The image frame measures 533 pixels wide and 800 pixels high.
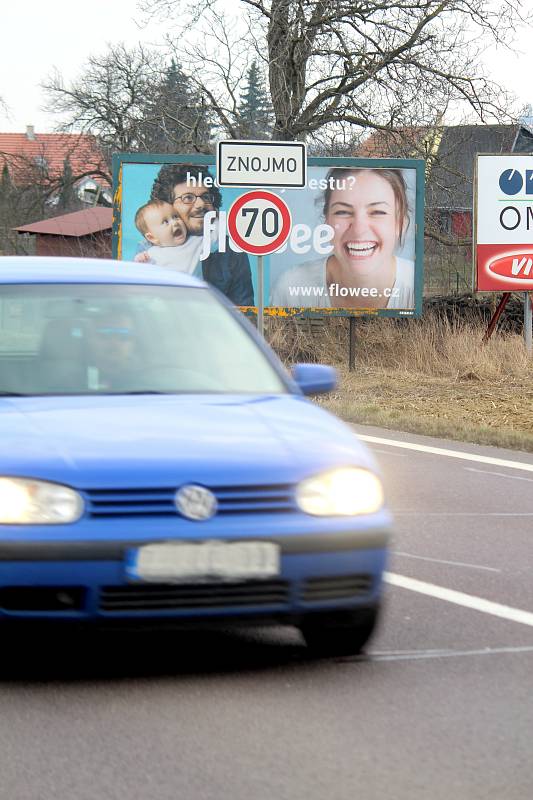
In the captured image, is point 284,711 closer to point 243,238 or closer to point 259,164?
point 243,238

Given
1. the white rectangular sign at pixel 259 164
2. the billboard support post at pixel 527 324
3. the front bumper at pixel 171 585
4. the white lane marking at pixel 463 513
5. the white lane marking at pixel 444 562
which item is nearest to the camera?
the front bumper at pixel 171 585

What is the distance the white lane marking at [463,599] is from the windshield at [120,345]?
1.13m

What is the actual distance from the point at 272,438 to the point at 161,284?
1695 mm

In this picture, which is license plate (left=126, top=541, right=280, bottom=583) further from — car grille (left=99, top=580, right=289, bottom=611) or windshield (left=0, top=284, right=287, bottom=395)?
windshield (left=0, top=284, right=287, bottom=395)

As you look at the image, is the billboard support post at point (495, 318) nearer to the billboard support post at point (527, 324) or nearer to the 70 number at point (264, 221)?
the billboard support post at point (527, 324)

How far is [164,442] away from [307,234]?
1949 centimetres

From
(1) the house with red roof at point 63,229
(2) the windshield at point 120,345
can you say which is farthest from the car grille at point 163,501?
(1) the house with red roof at point 63,229

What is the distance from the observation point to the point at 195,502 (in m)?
5.04

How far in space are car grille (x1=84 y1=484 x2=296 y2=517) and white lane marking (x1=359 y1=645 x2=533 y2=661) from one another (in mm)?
907

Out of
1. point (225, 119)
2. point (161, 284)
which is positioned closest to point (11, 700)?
point (161, 284)

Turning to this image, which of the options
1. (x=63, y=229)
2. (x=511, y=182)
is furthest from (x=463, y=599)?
(x=63, y=229)

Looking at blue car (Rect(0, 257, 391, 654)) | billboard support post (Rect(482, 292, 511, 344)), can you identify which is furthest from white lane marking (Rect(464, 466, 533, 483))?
billboard support post (Rect(482, 292, 511, 344))

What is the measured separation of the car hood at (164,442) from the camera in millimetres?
5035

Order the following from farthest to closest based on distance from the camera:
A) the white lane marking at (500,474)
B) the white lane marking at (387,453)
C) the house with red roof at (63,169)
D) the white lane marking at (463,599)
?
the house with red roof at (63,169) → the white lane marking at (387,453) → the white lane marking at (500,474) → the white lane marking at (463,599)
